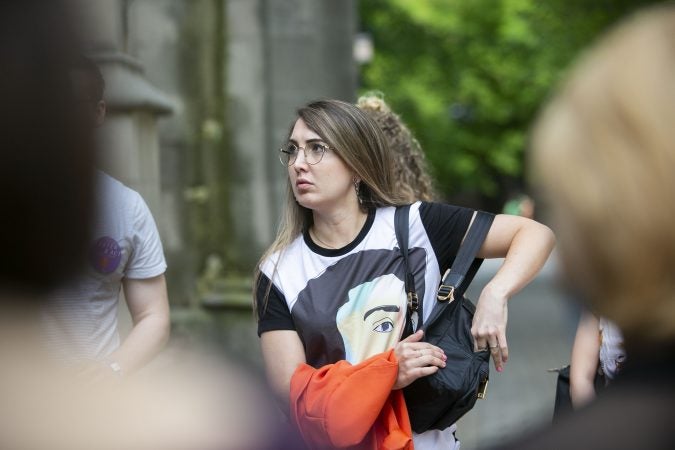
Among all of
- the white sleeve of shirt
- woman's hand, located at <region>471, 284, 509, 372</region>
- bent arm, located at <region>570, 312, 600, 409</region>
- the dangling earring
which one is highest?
the dangling earring

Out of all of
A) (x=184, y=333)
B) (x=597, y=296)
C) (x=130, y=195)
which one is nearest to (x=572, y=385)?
(x=130, y=195)

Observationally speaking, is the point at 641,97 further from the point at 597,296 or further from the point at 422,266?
the point at 422,266

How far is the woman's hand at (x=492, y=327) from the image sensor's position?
307 centimetres

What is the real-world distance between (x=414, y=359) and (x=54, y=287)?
5.81ft

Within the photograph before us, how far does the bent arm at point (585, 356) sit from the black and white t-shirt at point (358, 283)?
1.82ft

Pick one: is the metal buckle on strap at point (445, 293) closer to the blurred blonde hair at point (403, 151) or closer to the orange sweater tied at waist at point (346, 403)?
the orange sweater tied at waist at point (346, 403)

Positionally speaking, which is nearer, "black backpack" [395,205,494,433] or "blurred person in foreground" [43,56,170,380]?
"blurred person in foreground" [43,56,170,380]

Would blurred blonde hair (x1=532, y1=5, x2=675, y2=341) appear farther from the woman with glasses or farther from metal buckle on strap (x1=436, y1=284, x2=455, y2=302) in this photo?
metal buckle on strap (x1=436, y1=284, x2=455, y2=302)

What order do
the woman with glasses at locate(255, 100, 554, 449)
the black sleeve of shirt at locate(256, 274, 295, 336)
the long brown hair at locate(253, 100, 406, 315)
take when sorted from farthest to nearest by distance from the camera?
the long brown hair at locate(253, 100, 406, 315)
the black sleeve of shirt at locate(256, 274, 295, 336)
the woman with glasses at locate(255, 100, 554, 449)

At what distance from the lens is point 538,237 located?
323 cm

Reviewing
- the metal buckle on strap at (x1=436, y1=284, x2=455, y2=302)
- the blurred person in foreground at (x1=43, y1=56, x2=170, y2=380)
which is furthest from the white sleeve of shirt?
the metal buckle on strap at (x1=436, y1=284, x2=455, y2=302)

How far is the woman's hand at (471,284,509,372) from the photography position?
307 centimetres

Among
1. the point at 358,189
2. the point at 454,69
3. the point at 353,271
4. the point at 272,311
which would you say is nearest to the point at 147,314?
the point at 272,311

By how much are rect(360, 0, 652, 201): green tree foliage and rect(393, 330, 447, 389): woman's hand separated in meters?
18.1
